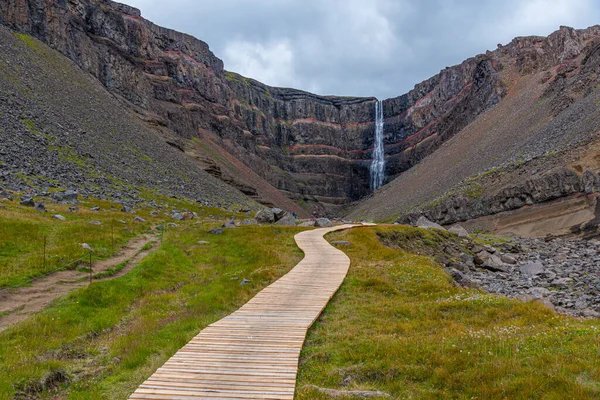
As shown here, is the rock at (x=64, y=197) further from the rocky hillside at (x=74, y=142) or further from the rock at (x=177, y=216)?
the rock at (x=177, y=216)

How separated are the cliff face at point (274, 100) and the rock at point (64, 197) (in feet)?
211

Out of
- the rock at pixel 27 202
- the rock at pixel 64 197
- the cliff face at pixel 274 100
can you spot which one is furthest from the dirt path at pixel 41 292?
the cliff face at pixel 274 100

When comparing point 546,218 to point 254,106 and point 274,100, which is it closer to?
point 254,106

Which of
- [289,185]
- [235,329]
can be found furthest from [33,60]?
[289,185]

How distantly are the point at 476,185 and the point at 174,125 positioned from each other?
82573 millimetres

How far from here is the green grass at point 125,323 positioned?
8.88m

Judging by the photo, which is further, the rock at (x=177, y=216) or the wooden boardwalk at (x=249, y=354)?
the rock at (x=177, y=216)

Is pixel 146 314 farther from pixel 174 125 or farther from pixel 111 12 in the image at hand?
pixel 111 12

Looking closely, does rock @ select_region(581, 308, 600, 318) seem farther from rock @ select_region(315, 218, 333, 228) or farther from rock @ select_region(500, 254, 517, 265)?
rock @ select_region(315, 218, 333, 228)

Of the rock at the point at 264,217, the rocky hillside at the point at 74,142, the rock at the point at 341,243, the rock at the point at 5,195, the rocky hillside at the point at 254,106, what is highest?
the rocky hillside at the point at 254,106

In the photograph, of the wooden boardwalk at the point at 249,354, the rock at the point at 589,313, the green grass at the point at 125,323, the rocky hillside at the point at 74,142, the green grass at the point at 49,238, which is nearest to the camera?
the wooden boardwalk at the point at 249,354

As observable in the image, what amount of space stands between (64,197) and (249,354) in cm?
3320

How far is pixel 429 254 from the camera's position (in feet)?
105

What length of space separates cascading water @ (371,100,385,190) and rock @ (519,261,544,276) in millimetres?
132790
